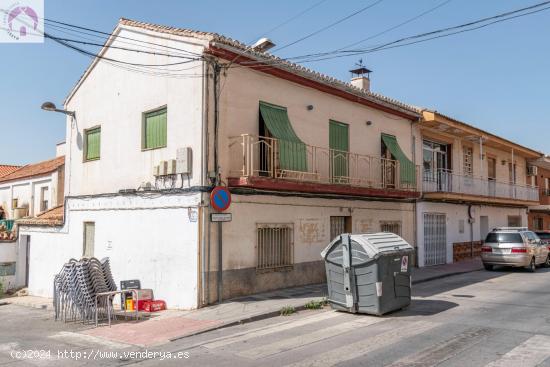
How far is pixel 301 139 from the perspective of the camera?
1359 cm

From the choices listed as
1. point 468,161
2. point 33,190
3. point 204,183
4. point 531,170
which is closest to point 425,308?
point 204,183

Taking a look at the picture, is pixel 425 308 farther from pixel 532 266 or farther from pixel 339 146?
pixel 532 266

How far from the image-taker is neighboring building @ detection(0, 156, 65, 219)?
842 inches

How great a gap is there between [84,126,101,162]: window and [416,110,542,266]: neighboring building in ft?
40.2

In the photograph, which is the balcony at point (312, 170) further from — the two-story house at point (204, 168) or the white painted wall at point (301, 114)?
the white painted wall at point (301, 114)

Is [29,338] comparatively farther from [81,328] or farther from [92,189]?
[92,189]

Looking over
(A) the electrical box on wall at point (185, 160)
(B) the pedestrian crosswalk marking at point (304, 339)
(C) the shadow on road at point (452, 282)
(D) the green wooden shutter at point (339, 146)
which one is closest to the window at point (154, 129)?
(A) the electrical box on wall at point (185, 160)

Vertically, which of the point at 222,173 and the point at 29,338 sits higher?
the point at 222,173

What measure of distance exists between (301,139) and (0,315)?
9451mm

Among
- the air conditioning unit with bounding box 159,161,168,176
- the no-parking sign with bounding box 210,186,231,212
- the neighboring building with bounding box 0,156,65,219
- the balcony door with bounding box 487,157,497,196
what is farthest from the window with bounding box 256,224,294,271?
the balcony door with bounding box 487,157,497,196

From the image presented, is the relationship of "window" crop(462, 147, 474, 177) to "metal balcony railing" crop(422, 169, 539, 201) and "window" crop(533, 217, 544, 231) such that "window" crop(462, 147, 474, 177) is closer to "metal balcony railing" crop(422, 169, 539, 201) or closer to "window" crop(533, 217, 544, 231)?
"metal balcony railing" crop(422, 169, 539, 201)

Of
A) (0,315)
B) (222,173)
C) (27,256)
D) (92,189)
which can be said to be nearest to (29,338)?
(0,315)

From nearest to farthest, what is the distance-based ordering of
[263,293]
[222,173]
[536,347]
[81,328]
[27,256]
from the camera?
[536,347] → [81,328] → [222,173] → [263,293] → [27,256]

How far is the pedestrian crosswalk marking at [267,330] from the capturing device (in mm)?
7799
